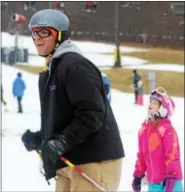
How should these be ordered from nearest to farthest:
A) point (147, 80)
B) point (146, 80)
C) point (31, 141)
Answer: point (31, 141) < point (147, 80) < point (146, 80)

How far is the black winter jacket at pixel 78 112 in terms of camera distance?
Result: 9.32ft

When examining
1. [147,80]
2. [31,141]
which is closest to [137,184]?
[31,141]

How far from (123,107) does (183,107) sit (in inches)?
92.1

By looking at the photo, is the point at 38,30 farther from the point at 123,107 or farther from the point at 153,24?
the point at 153,24

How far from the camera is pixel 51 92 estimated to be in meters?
2.93

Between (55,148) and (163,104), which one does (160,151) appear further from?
(55,148)

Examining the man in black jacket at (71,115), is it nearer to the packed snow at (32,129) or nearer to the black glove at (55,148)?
the black glove at (55,148)

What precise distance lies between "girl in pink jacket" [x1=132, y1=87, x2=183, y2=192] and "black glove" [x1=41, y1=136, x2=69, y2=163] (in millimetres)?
1752

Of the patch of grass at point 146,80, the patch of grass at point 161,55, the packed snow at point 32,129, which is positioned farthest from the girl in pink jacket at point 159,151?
the patch of grass at point 161,55

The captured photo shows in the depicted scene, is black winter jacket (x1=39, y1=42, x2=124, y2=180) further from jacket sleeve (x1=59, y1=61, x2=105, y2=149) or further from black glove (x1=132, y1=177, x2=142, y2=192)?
black glove (x1=132, y1=177, x2=142, y2=192)

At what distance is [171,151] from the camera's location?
177 inches

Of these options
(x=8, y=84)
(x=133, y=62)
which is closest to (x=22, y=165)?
(x=8, y=84)

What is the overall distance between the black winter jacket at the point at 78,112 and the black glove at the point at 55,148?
0.02 meters

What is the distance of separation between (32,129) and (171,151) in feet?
32.0
